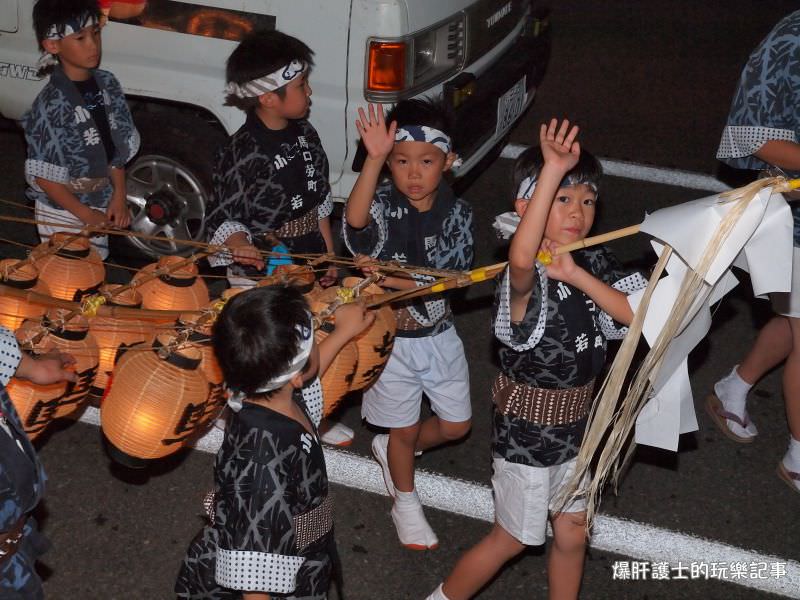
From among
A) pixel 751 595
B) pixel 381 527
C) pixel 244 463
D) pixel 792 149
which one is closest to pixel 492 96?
pixel 792 149

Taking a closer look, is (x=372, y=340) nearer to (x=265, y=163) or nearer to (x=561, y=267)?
(x=561, y=267)

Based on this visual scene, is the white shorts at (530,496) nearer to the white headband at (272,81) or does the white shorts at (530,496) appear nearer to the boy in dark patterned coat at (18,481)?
the boy in dark patterned coat at (18,481)

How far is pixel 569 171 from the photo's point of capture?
9.86 feet

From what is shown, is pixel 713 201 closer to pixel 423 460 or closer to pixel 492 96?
pixel 423 460

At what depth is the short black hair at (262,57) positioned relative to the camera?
3744mm

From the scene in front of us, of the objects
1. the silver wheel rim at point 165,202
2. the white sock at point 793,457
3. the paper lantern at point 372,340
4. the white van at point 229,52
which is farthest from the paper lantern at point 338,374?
the silver wheel rim at point 165,202

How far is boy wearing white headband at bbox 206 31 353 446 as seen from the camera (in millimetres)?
3752

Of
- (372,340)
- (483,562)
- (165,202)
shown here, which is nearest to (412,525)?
(483,562)

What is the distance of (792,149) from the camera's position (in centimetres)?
382

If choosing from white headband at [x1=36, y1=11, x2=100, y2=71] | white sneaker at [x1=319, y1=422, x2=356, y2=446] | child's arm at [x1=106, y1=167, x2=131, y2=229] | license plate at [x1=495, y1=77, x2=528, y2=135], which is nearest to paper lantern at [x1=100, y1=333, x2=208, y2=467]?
white sneaker at [x1=319, y1=422, x2=356, y2=446]

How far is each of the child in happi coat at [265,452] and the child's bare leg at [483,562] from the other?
0.85 m

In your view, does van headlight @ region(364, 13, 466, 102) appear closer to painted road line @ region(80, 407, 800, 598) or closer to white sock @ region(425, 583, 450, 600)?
painted road line @ region(80, 407, 800, 598)

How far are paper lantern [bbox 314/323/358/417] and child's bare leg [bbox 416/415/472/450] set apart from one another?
73 cm

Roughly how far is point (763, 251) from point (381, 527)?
1.94 metres
